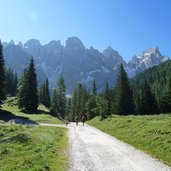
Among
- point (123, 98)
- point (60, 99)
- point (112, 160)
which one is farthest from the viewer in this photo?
point (60, 99)

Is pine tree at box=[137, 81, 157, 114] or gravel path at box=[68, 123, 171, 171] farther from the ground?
pine tree at box=[137, 81, 157, 114]

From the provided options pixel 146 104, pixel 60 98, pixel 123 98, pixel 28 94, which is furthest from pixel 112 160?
pixel 60 98

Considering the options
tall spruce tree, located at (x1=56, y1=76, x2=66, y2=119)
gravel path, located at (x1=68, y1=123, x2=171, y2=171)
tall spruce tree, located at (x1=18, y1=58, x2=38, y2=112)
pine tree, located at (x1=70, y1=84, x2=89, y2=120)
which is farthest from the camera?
pine tree, located at (x1=70, y1=84, x2=89, y2=120)

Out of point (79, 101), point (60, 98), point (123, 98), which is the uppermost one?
point (60, 98)

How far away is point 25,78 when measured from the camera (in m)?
106

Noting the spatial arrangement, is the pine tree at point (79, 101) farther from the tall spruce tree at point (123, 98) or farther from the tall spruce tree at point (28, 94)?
the tall spruce tree at point (28, 94)

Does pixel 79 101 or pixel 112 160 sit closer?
pixel 112 160

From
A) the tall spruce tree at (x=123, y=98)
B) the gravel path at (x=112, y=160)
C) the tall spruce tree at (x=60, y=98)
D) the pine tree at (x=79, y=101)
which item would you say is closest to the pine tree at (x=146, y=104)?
the tall spruce tree at (x=123, y=98)

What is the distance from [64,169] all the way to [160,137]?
1409 centimetres

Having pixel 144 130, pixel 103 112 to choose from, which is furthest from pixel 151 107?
→ pixel 144 130

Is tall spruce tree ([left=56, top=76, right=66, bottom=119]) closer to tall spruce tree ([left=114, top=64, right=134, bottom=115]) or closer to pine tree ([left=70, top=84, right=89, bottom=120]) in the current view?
pine tree ([left=70, top=84, right=89, bottom=120])

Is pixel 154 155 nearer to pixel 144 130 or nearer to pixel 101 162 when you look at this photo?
pixel 101 162

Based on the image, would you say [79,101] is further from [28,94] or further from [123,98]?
[28,94]

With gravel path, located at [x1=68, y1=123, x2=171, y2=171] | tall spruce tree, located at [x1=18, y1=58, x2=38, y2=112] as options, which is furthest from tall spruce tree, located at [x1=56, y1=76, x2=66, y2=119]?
gravel path, located at [x1=68, y1=123, x2=171, y2=171]
